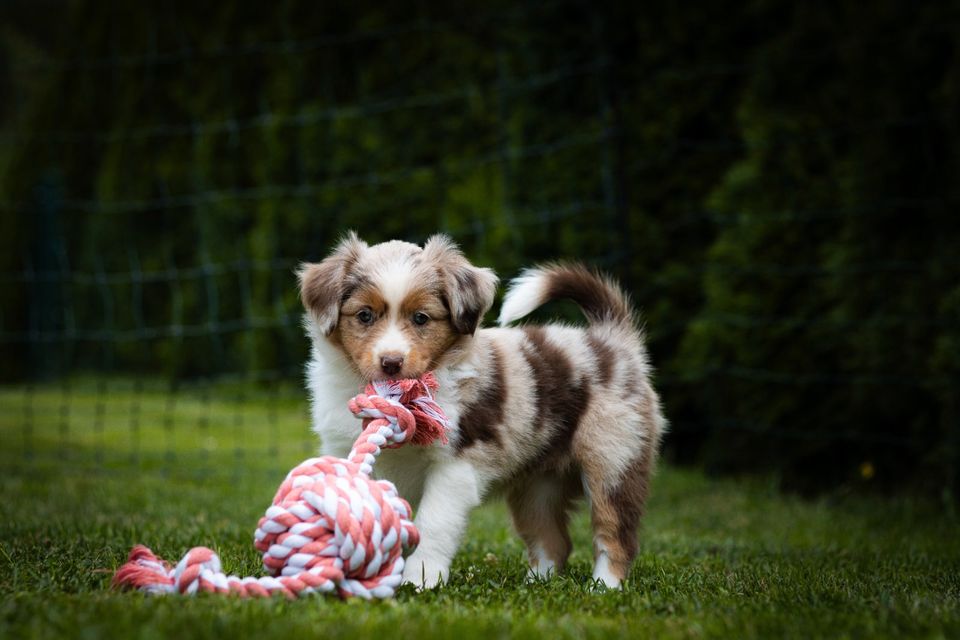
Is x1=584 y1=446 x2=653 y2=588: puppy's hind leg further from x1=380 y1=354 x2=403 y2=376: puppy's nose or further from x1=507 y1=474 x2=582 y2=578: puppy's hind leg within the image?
x1=380 y1=354 x2=403 y2=376: puppy's nose

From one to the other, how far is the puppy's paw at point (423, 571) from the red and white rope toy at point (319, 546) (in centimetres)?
22

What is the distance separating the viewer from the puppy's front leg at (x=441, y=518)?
10.7 ft

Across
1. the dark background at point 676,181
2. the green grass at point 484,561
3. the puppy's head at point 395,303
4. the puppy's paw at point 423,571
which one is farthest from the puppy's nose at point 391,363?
the dark background at point 676,181

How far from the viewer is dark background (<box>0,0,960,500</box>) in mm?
6137

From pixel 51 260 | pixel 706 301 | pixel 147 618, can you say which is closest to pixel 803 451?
pixel 706 301

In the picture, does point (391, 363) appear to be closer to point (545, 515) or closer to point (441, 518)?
point (441, 518)

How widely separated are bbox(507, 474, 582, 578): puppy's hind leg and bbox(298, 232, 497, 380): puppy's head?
0.78m

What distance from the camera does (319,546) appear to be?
285cm

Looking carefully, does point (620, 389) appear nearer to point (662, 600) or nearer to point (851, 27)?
point (662, 600)

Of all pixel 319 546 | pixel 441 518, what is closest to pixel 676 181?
→ pixel 441 518

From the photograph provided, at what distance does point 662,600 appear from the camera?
3.11 meters

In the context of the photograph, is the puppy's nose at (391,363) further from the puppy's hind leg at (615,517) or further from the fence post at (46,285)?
the fence post at (46,285)

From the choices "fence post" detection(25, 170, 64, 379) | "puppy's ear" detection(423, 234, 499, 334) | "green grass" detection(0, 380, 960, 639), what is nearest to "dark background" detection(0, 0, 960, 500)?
"green grass" detection(0, 380, 960, 639)

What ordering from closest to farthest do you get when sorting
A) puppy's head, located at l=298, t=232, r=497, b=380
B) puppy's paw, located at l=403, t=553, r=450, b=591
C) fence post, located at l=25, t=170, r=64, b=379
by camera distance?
1. puppy's paw, located at l=403, t=553, r=450, b=591
2. puppy's head, located at l=298, t=232, r=497, b=380
3. fence post, located at l=25, t=170, r=64, b=379
